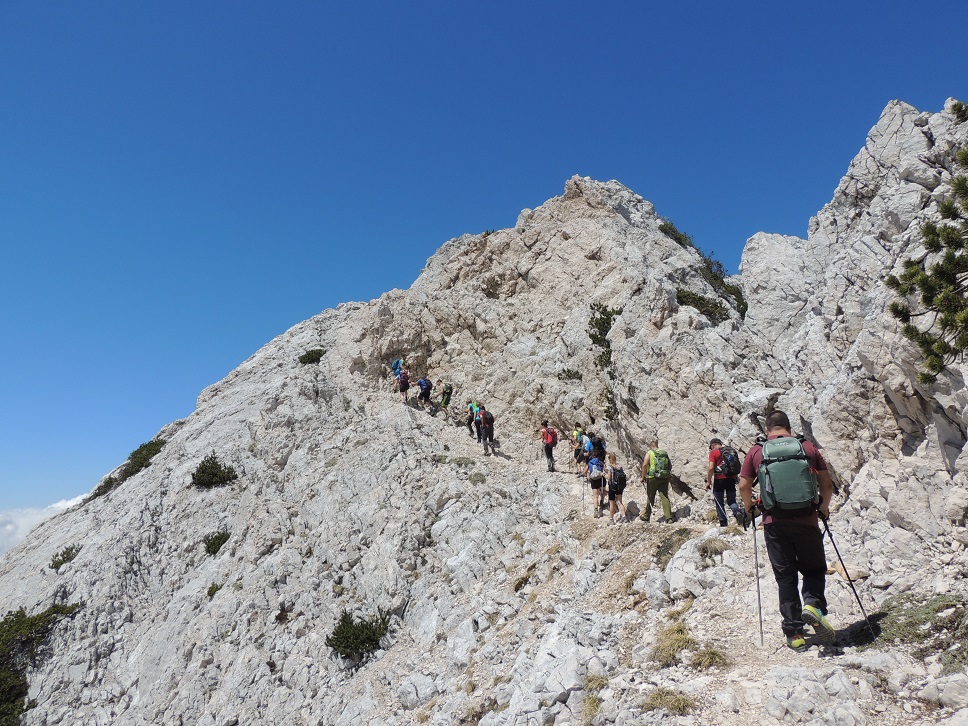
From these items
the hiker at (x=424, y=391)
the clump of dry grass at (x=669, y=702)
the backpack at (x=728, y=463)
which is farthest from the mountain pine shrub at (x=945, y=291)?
the hiker at (x=424, y=391)

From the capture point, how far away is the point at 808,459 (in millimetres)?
6125

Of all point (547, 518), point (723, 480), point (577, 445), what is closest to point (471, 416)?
point (577, 445)

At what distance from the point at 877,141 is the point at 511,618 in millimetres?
21073

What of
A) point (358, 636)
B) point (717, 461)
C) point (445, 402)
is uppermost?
point (445, 402)

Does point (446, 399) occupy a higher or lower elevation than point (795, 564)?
higher

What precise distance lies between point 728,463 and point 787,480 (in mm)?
5796

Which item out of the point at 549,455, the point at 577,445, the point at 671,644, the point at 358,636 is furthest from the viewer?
the point at 549,455

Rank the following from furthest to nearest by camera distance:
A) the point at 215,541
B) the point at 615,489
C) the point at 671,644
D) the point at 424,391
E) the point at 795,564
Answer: the point at 424,391 < the point at 215,541 < the point at 615,489 < the point at 671,644 < the point at 795,564

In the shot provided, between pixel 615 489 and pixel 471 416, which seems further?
pixel 471 416

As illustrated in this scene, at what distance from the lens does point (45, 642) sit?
17.8m

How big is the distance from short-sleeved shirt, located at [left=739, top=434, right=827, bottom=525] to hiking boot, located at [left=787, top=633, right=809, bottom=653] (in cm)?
150

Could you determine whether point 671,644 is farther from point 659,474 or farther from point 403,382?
point 403,382

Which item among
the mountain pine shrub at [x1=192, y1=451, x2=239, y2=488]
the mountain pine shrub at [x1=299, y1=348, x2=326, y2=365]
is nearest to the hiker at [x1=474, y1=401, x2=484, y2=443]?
the mountain pine shrub at [x1=192, y1=451, x2=239, y2=488]

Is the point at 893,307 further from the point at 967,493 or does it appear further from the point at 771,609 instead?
the point at 771,609
